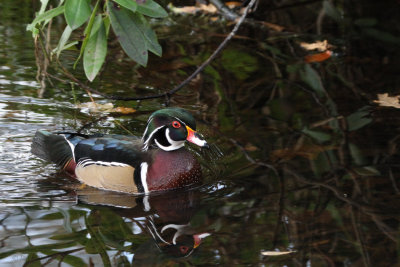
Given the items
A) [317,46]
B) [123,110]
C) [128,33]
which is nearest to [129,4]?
[128,33]

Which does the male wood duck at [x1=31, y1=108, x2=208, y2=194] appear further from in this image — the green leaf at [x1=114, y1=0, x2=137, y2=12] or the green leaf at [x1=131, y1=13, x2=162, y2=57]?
the green leaf at [x1=114, y1=0, x2=137, y2=12]

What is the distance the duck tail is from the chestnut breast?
0.81m

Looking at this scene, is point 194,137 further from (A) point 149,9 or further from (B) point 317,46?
(B) point 317,46

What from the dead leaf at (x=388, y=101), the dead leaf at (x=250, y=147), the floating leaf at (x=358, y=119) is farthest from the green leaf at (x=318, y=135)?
the dead leaf at (x=388, y=101)

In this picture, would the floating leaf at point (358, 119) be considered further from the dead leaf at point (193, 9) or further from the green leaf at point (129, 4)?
the dead leaf at point (193, 9)

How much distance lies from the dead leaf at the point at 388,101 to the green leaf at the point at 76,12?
391cm

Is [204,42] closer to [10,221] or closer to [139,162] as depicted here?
[139,162]

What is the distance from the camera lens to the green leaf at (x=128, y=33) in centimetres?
504

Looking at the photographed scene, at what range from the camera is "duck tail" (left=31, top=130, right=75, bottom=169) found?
6.25m

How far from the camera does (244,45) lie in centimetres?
951

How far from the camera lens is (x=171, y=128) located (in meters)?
5.91

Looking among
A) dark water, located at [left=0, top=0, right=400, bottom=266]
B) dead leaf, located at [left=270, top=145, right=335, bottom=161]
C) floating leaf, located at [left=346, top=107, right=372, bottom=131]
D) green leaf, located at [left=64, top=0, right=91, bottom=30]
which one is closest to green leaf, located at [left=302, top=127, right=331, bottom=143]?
dark water, located at [left=0, top=0, right=400, bottom=266]

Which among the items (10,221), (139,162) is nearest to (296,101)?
(139,162)

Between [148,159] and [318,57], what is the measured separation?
3.82m
